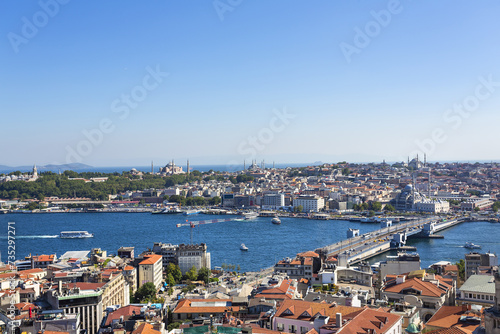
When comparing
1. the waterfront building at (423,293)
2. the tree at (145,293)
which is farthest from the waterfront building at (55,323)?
the tree at (145,293)

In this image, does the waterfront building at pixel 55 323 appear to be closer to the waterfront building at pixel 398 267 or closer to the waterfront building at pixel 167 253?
the waterfront building at pixel 398 267

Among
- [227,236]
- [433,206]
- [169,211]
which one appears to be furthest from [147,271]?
[433,206]

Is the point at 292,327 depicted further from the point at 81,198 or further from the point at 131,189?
the point at 131,189

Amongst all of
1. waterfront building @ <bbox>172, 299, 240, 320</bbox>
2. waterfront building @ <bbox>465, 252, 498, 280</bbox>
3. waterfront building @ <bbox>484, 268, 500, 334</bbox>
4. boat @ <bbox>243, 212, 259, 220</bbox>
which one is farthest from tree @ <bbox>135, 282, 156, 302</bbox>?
boat @ <bbox>243, 212, 259, 220</bbox>

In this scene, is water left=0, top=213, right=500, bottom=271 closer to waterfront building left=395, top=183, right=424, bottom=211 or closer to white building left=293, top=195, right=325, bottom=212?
white building left=293, top=195, right=325, bottom=212

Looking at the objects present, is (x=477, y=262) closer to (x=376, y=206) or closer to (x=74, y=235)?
(x=74, y=235)
